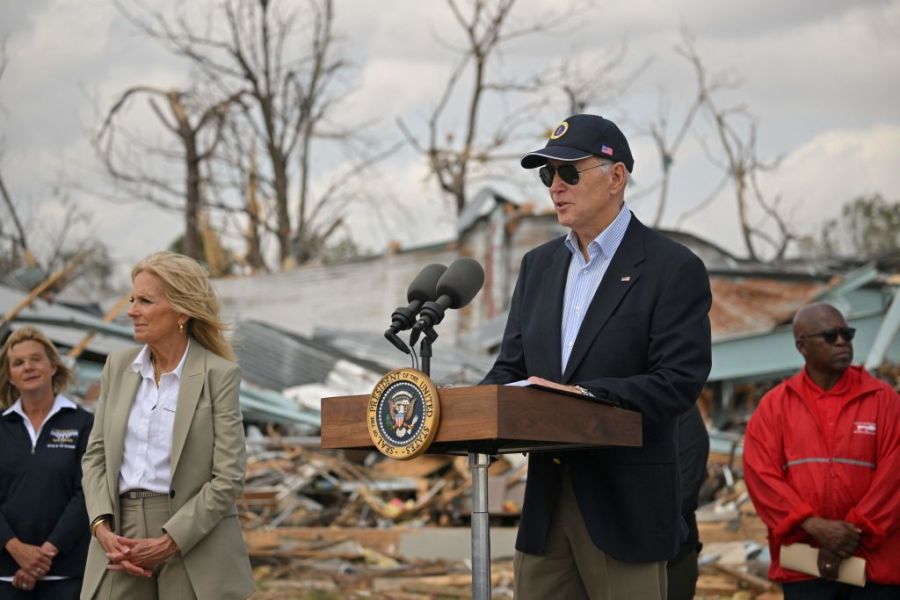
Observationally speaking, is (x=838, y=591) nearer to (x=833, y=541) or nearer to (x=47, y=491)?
(x=833, y=541)

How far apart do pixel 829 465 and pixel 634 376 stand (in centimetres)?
261

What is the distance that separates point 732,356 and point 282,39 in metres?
19.2

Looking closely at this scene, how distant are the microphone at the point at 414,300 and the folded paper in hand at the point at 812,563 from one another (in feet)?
9.29

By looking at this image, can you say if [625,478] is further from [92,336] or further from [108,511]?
[92,336]

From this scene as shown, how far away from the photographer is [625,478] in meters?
3.81

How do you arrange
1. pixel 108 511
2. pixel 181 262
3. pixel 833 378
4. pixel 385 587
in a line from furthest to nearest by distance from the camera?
1. pixel 385 587
2. pixel 833 378
3. pixel 181 262
4. pixel 108 511

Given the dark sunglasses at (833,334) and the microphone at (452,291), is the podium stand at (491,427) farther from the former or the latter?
the dark sunglasses at (833,334)

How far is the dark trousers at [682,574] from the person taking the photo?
5926 millimetres

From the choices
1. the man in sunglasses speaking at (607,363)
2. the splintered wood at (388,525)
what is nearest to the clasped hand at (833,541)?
the man in sunglasses speaking at (607,363)

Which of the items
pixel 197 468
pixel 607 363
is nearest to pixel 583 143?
pixel 607 363

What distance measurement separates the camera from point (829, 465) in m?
5.98

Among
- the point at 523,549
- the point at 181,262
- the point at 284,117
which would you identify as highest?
the point at 284,117

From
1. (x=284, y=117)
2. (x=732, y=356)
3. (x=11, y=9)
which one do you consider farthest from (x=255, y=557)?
(x=284, y=117)

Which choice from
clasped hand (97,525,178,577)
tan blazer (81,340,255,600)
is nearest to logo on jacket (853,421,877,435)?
tan blazer (81,340,255,600)
